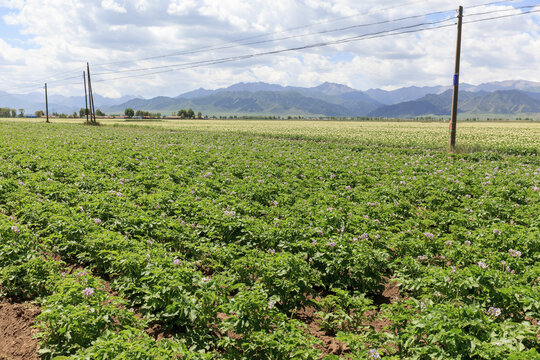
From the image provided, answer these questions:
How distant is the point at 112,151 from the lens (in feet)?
80.2

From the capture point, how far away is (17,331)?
5.90 m

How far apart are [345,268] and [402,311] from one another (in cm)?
153

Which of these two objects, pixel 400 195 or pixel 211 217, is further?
pixel 400 195

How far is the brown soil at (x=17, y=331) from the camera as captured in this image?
5358 mm

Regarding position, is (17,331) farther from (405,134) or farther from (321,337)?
(405,134)

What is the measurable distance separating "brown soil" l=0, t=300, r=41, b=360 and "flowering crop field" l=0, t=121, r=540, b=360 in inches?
11.0

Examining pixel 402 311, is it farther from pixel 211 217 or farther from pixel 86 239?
pixel 86 239

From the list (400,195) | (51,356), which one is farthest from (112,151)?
(51,356)

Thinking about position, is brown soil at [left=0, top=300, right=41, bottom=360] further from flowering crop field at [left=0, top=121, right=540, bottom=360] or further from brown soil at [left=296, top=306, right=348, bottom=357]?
brown soil at [left=296, top=306, right=348, bottom=357]

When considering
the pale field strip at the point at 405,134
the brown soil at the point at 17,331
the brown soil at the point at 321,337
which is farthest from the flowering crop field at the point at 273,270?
the pale field strip at the point at 405,134

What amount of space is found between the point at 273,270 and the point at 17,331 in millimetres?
4618

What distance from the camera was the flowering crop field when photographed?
4945 mm

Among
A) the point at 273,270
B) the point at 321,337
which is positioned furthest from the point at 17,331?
the point at 321,337

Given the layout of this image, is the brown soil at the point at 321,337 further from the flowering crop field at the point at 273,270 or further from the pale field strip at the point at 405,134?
the pale field strip at the point at 405,134
